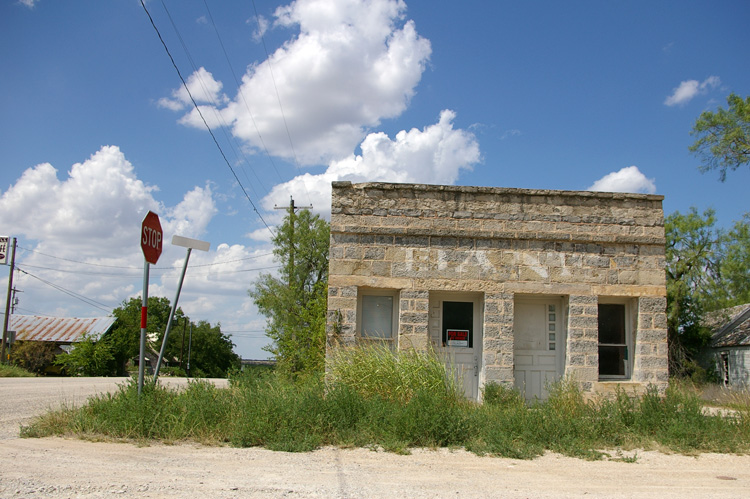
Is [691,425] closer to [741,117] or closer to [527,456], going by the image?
[527,456]

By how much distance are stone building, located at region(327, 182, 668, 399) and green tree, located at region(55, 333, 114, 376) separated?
2493 centimetres

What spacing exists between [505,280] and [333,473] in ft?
17.4

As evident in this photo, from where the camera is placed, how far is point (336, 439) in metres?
7.09

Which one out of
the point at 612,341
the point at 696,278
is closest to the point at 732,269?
the point at 696,278

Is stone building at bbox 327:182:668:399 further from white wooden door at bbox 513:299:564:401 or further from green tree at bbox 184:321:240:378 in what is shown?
green tree at bbox 184:321:240:378

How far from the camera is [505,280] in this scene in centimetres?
996

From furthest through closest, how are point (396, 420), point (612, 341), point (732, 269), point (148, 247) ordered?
point (732, 269), point (612, 341), point (148, 247), point (396, 420)

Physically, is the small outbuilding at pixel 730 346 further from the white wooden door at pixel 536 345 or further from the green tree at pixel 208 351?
the green tree at pixel 208 351

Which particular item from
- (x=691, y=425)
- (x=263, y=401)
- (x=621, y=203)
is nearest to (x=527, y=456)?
(x=691, y=425)

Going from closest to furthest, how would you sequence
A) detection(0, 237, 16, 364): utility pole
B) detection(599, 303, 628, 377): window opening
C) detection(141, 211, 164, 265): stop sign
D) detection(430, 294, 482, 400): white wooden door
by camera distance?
1. detection(141, 211, 164, 265): stop sign
2. detection(430, 294, 482, 400): white wooden door
3. detection(599, 303, 628, 377): window opening
4. detection(0, 237, 16, 364): utility pole

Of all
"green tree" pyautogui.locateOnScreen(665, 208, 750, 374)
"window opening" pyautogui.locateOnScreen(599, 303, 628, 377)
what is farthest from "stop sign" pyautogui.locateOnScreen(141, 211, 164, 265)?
"green tree" pyautogui.locateOnScreen(665, 208, 750, 374)

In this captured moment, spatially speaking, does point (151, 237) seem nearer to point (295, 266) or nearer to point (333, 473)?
point (333, 473)

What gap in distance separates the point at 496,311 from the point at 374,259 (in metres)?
2.29

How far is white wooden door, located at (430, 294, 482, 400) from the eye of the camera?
396 inches
